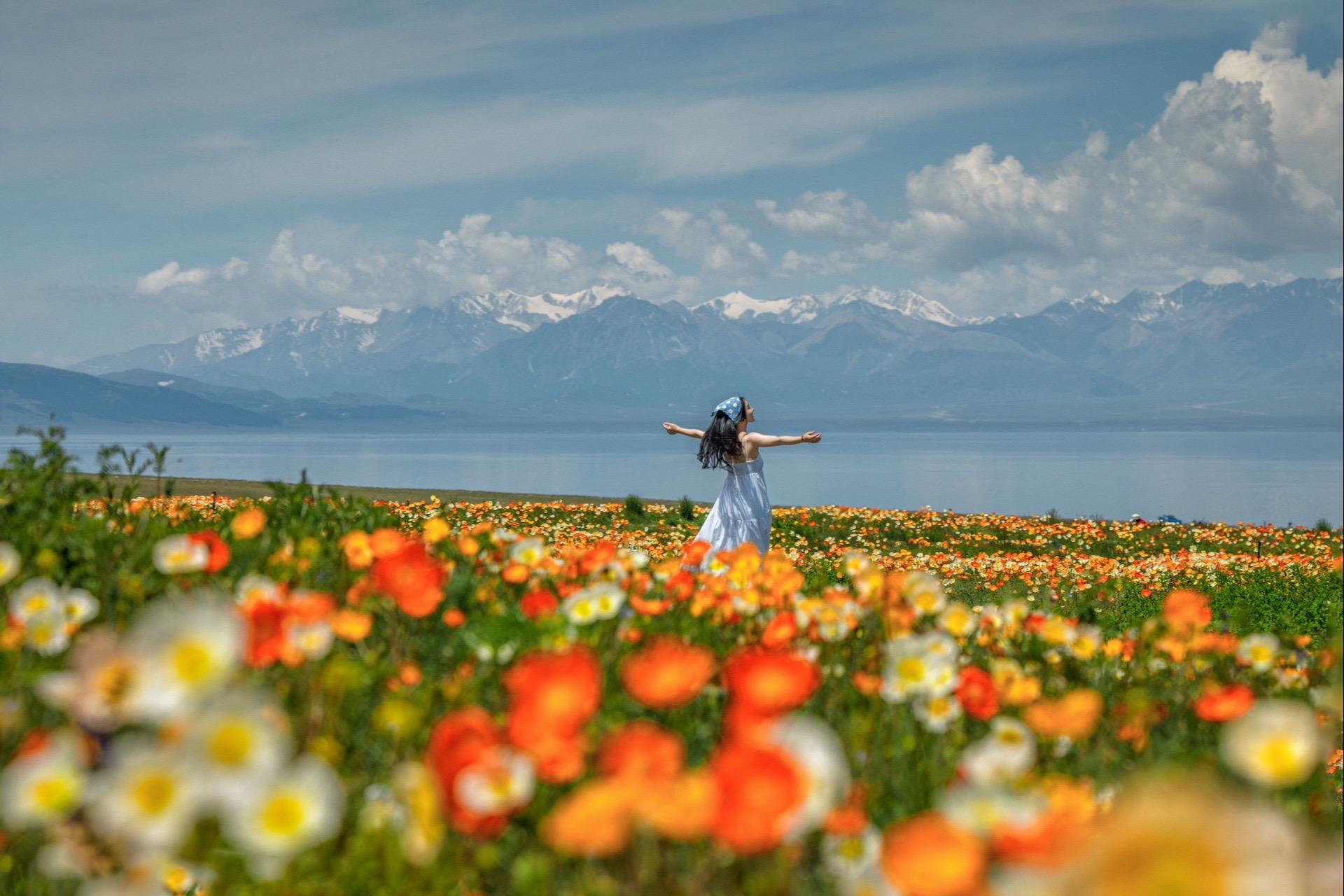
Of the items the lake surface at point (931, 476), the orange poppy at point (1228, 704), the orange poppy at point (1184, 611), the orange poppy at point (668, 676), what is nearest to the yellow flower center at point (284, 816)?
the orange poppy at point (668, 676)

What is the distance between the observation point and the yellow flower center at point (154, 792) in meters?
1.92

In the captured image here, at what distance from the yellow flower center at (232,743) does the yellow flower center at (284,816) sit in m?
0.10

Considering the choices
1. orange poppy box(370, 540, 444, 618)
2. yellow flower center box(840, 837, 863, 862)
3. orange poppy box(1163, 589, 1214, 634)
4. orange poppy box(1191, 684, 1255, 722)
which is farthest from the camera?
orange poppy box(1163, 589, 1214, 634)

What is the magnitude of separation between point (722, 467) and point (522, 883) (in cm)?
983

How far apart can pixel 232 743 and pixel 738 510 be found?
30.8 ft

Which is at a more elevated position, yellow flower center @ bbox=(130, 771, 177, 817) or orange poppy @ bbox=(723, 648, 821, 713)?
orange poppy @ bbox=(723, 648, 821, 713)

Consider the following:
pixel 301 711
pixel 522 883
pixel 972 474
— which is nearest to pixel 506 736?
pixel 522 883

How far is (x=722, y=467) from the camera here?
11852mm

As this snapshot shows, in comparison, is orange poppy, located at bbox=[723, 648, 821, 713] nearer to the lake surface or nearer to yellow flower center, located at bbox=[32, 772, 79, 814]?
yellow flower center, located at bbox=[32, 772, 79, 814]

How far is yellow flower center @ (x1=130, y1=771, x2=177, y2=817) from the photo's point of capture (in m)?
1.92

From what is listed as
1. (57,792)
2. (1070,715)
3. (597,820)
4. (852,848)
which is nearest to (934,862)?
(597,820)

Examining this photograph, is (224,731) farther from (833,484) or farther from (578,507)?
(833,484)

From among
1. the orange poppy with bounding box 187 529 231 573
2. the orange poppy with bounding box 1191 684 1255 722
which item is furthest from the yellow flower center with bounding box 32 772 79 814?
the orange poppy with bounding box 1191 684 1255 722

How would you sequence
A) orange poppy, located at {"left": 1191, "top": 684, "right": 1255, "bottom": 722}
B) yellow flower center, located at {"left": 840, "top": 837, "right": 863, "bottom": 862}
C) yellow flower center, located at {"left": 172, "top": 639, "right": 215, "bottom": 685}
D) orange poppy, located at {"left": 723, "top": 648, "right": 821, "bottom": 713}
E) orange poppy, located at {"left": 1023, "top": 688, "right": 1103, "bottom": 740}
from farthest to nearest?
orange poppy, located at {"left": 1191, "top": 684, "right": 1255, "bottom": 722} < orange poppy, located at {"left": 1023, "top": 688, "right": 1103, "bottom": 740} < yellow flower center, located at {"left": 840, "top": 837, "right": 863, "bottom": 862} < orange poppy, located at {"left": 723, "top": 648, "right": 821, "bottom": 713} < yellow flower center, located at {"left": 172, "top": 639, "right": 215, "bottom": 685}
